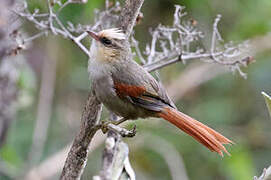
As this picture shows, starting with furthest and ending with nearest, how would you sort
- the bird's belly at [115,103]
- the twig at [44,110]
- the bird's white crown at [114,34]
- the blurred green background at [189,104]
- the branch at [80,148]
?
1. the blurred green background at [189,104]
2. the twig at [44,110]
3. the bird's belly at [115,103]
4. the bird's white crown at [114,34]
5. the branch at [80,148]

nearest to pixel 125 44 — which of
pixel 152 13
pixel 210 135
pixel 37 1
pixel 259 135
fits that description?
pixel 210 135

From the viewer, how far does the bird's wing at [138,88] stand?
9.06 ft

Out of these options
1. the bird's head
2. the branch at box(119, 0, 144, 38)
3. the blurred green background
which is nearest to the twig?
the blurred green background

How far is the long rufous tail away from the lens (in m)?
2.52

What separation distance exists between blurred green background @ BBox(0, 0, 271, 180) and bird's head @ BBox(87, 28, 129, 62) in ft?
5.76

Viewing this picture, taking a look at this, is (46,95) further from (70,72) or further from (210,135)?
(210,135)

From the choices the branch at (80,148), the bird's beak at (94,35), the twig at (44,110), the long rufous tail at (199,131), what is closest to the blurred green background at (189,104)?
the twig at (44,110)

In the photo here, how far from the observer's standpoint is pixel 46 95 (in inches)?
180

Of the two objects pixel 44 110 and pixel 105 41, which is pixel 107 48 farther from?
pixel 44 110

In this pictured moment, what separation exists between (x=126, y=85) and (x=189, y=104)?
2.51 metres

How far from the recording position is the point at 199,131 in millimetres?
2627

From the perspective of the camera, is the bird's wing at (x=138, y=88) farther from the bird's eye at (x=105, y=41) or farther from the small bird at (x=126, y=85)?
the bird's eye at (x=105, y=41)

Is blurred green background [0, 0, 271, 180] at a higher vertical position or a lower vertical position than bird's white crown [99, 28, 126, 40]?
lower

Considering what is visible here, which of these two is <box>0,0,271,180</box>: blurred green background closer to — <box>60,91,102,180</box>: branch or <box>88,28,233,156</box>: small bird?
<box>88,28,233,156</box>: small bird
